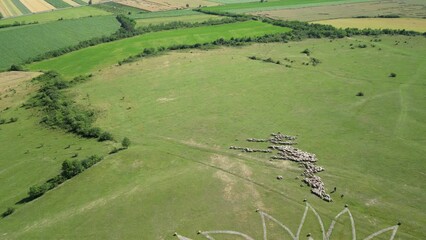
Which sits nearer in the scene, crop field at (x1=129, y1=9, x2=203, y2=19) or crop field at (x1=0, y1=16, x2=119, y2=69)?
crop field at (x1=0, y1=16, x2=119, y2=69)

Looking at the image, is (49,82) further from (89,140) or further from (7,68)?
(89,140)

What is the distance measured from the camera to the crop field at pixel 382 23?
483 feet

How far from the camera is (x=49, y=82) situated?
102 m

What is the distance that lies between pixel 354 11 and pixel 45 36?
132669mm

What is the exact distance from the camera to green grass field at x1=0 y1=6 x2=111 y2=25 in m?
162

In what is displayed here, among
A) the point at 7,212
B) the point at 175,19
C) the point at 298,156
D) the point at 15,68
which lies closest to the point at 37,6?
the point at 175,19

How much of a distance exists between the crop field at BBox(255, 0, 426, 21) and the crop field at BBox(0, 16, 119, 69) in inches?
2868

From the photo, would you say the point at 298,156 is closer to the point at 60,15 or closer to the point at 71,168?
the point at 71,168

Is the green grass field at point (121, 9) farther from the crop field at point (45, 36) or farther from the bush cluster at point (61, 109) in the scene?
the bush cluster at point (61, 109)

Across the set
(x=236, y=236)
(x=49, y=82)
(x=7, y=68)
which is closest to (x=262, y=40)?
(x=49, y=82)

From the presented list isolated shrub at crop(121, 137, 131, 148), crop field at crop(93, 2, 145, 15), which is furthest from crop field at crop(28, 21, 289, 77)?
isolated shrub at crop(121, 137, 131, 148)

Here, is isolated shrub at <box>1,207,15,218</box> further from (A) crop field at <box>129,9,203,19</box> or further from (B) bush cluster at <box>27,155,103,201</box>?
(A) crop field at <box>129,9,203,19</box>

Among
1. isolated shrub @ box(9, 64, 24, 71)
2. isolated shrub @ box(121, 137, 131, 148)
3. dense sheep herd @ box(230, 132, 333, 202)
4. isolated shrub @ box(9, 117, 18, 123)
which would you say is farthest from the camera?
isolated shrub @ box(9, 64, 24, 71)

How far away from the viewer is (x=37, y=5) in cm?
19150
